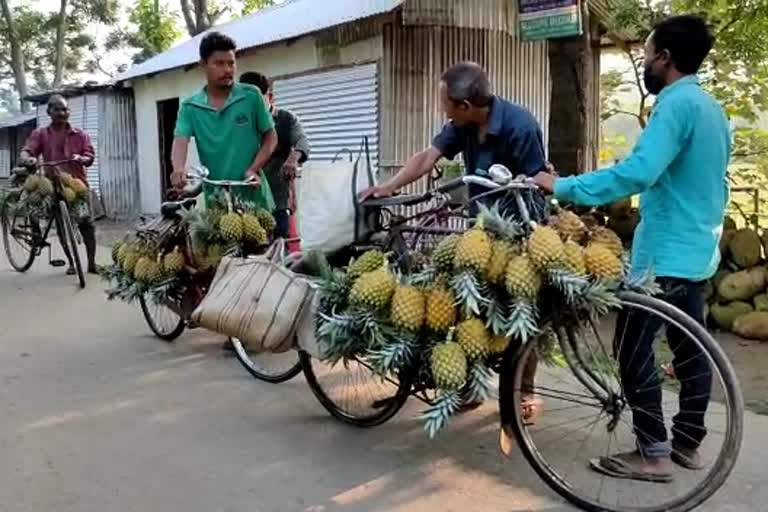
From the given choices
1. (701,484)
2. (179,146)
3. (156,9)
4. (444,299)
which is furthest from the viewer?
(156,9)

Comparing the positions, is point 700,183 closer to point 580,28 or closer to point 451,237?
point 451,237

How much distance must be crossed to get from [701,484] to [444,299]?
1.05 m

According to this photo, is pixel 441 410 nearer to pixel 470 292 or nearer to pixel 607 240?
pixel 470 292

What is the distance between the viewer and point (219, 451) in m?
3.63

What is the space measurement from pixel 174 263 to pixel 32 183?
3578 mm

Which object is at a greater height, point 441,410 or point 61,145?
point 61,145

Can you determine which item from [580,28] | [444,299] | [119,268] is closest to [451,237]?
[444,299]

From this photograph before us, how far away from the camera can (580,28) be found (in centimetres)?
578

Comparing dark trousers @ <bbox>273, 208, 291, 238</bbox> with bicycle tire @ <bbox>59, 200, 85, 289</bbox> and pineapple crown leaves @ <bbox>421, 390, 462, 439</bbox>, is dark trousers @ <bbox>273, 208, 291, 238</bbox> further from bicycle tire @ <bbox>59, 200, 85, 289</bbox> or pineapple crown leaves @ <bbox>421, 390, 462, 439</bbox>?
pineapple crown leaves @ <bbox>421, 390, 462, 439</bbox>

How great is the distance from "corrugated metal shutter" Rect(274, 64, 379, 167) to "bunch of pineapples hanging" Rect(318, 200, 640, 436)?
586cm

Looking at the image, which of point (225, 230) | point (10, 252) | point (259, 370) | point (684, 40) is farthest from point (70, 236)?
point (684, 40)

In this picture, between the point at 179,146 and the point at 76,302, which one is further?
the point at 76,302

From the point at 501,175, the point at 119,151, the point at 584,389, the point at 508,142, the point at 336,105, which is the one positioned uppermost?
the point at 336,105

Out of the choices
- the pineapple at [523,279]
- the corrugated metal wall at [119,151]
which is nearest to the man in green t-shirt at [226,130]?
the pineapple at [523,279]
